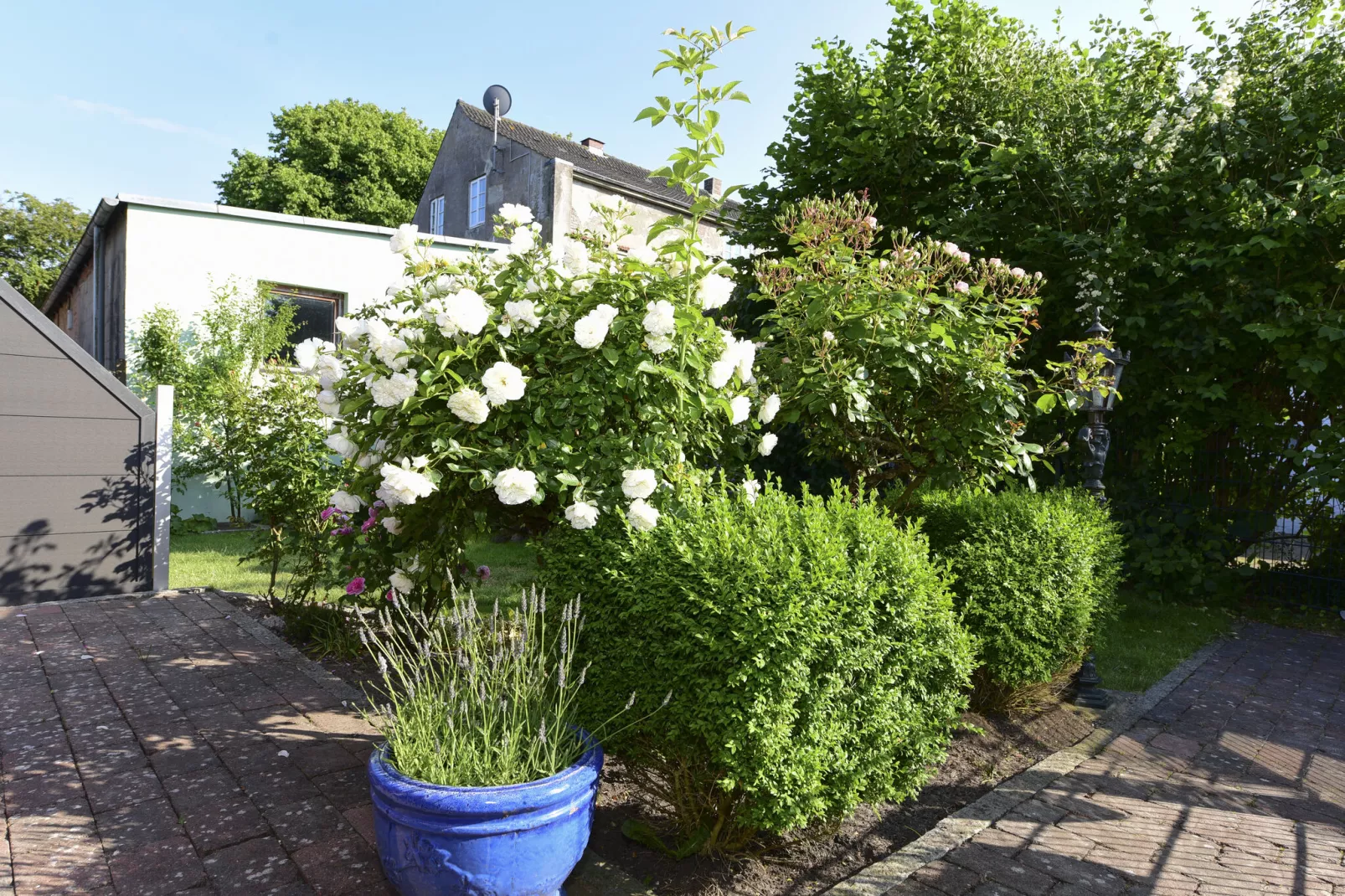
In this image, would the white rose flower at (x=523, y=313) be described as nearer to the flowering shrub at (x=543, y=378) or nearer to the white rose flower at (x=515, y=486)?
the flowering shrub at (x=543, y=378)

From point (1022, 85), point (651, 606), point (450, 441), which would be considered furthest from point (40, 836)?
point (1022, 85)

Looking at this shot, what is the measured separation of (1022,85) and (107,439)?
9.29 m

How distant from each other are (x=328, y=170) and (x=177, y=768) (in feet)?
94.5

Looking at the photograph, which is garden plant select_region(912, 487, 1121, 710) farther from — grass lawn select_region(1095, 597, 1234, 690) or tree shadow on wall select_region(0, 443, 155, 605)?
tree shadow on wall select_region(0, 443, 155, 605)

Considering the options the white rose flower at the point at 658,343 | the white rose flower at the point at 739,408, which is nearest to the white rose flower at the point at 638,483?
the white rose flower at the point at 658,343

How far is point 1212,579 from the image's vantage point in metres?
7.61

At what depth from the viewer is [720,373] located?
325 centimetres

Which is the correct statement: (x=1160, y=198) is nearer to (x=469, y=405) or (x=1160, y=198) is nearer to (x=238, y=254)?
(x=469, y=405)

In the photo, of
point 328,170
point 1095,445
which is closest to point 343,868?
point 1095,445

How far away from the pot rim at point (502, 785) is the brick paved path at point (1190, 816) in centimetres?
115

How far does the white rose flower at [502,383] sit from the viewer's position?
2.79 m

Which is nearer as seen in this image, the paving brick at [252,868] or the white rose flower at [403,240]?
the paving brick at [252,868]

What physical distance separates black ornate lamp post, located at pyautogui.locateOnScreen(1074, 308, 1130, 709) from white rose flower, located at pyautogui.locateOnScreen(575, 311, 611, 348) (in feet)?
11.4

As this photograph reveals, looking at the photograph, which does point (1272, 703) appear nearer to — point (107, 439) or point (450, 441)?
point (450, 441)
